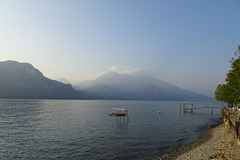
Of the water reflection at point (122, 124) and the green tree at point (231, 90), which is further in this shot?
the water reflection at point (122, 124)

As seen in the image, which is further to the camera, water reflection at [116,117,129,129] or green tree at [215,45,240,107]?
water reflection at [116,117,129,129]

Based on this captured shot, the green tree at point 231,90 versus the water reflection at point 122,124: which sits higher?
the green tree at point 231,90

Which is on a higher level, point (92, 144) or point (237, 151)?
point (237, 151)

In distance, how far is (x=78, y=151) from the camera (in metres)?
23.0

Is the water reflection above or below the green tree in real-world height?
below

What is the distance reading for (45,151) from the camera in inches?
883

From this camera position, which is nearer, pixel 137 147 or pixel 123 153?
pixel 123 153

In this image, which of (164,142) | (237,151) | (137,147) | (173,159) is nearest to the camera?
(237,151)

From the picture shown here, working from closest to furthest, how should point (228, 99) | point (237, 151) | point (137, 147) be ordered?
point (237, 151) < point (137, 147) < point (228, 99)

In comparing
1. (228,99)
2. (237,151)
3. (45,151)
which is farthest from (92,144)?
(228,99)

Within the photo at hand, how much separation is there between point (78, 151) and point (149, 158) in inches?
428

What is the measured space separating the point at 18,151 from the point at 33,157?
389cm

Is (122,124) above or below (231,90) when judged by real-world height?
below

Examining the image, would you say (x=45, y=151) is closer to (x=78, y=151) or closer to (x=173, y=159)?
(x=78, y=151)
